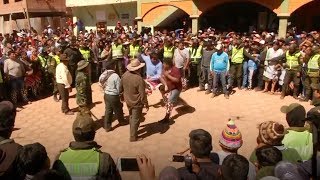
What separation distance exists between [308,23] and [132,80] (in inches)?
550

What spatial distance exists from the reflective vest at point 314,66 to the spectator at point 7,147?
823 cm

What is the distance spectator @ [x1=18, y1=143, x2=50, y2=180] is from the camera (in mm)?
3182

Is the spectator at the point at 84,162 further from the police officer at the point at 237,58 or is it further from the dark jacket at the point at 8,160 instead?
the police officer at the point at 237,58

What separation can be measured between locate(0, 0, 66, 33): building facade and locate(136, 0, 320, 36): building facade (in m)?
9.13

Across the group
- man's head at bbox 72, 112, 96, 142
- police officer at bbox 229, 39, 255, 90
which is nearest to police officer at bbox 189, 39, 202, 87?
police officer at bbox 229, 39, 255, 90

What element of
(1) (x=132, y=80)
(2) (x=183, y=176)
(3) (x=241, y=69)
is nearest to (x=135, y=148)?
(1) (x=132, y=80)

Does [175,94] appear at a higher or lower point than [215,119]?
higher

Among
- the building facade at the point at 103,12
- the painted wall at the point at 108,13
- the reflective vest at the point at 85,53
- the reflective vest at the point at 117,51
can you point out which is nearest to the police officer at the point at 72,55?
the reflective vest at the point at 85,53

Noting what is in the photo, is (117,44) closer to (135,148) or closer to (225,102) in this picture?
(225,102)

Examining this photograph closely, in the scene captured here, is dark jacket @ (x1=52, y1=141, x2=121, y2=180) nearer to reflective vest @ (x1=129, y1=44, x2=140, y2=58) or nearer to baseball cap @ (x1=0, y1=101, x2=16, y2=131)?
baseball cap @ (x1=0, y1=101, x2=16, y2=131)

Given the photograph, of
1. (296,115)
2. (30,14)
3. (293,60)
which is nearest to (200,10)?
(293,60)

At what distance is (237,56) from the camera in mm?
11188

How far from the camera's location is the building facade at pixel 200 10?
15.7 meters

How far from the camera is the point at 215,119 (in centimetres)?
898
